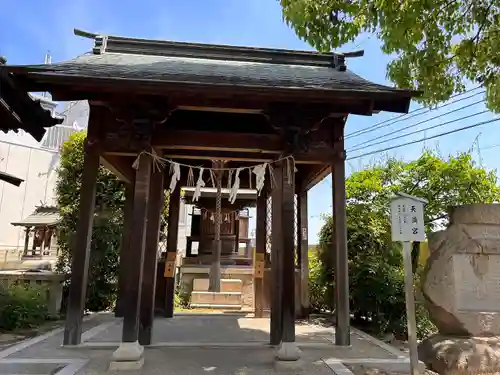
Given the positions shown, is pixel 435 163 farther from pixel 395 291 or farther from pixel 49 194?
pixel 49 194

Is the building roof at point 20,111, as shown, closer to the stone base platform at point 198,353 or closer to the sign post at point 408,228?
the stone base platform at point 198,353

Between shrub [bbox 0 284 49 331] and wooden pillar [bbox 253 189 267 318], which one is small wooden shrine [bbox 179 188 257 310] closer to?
wooden pillar [bbox 253 189 267 318]

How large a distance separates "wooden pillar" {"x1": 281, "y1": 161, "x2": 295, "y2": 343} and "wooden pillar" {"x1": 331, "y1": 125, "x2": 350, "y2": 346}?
1.04 m

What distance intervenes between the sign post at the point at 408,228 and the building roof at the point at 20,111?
17.3 ft

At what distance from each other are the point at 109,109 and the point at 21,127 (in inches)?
80.3

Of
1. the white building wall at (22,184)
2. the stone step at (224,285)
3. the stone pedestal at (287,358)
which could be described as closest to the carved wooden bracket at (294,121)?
the stone pedestal at (287,358)

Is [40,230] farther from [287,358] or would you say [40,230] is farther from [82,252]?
[287,358]

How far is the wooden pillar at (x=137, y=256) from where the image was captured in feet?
14.8

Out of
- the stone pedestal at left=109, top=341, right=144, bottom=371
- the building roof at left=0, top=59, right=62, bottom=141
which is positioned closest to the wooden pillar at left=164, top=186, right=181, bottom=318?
the building roof at left=0, top=59, right=62, bottom=141

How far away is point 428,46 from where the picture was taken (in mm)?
6730

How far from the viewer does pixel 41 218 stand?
62.6 feet

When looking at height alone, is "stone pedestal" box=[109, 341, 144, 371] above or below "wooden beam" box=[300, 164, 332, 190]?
below

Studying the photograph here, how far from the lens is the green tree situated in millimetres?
6000

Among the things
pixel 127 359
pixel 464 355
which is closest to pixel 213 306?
pixel 127 359
